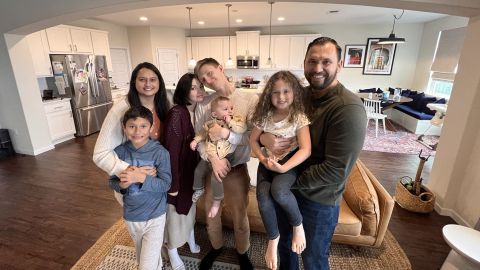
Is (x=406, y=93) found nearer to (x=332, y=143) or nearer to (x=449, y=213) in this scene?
(x=449, y=213)

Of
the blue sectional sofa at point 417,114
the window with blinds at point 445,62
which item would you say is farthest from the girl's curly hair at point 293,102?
the window with blinds at point 445,62

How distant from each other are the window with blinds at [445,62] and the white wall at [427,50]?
0.14 m

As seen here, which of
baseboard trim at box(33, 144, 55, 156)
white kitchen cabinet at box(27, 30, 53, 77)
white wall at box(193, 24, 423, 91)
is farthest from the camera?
white wall at box(193, 24, 423, 91)

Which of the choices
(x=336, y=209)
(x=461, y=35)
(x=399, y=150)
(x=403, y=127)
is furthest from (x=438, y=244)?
(x=461, y=35)

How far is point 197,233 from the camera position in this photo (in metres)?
2.20

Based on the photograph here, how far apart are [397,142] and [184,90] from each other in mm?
4928

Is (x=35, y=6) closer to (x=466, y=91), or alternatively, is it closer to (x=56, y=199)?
(x=56, y=199)

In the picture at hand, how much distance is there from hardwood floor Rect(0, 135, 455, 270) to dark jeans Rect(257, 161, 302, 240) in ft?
4.91

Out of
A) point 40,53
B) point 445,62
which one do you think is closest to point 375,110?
point 445,62

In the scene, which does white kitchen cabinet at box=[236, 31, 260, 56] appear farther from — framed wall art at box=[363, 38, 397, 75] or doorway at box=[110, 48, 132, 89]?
doorway at box=[110, 48, 132, 89]

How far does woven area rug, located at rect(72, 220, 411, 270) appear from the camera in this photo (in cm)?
188

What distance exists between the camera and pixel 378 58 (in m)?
6.79

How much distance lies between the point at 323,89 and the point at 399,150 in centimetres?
414

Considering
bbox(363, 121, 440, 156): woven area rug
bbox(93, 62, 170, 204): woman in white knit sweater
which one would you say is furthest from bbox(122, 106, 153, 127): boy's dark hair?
bbox(363, 121, 440, 156): woven area rug
